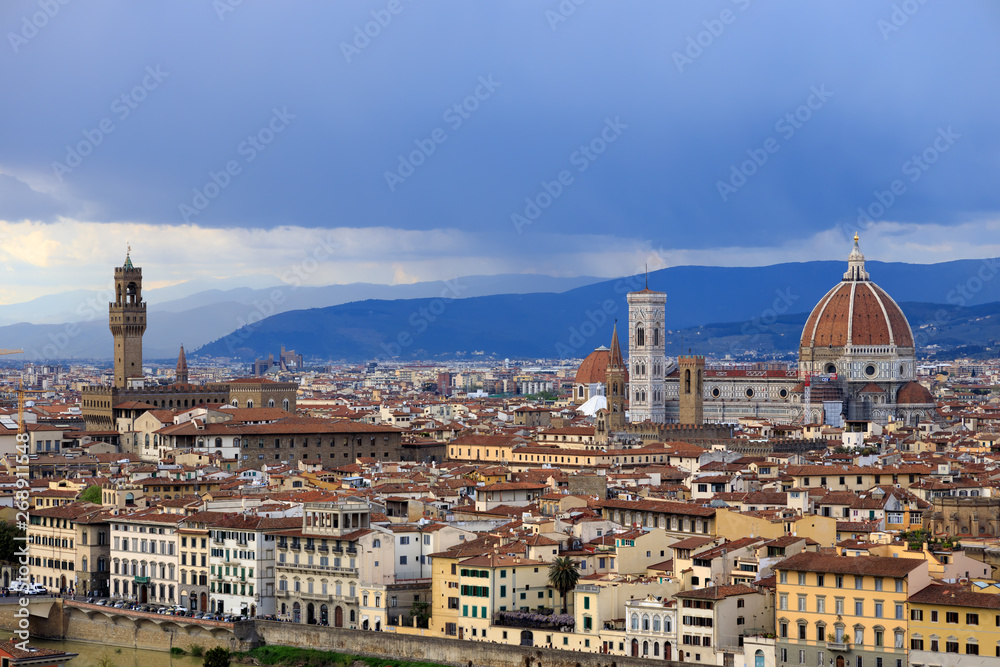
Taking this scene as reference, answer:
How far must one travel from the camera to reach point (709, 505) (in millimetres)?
49000

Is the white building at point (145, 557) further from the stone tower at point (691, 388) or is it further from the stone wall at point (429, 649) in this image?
the stone tower at point (691, 388)

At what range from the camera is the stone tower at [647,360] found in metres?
114

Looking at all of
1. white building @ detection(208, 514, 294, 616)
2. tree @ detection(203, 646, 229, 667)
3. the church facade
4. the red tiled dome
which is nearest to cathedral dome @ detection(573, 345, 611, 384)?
the church facade

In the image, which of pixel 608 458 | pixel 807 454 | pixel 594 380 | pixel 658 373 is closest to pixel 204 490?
pixel 608 458

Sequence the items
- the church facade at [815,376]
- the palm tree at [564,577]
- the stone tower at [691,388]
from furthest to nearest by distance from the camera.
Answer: the church facade at [815,376] < the stone tower at [691,388] < the palm tree at [564,577]

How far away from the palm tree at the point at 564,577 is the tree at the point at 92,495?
63.7 ft

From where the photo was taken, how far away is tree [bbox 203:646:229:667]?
132ft

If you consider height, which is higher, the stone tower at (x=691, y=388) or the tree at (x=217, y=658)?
the stone tower at (x=691, y=388)

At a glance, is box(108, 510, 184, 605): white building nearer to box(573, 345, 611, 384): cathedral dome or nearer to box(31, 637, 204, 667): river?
box(31, 637, 204, 667): river

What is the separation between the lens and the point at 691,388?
109375mm

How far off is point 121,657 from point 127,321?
184ft

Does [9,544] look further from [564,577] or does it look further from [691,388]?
[691,388]

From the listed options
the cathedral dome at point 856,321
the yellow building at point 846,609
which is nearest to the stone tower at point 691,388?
the cathedral dome at point 856,321

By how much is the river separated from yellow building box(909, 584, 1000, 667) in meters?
16.8
